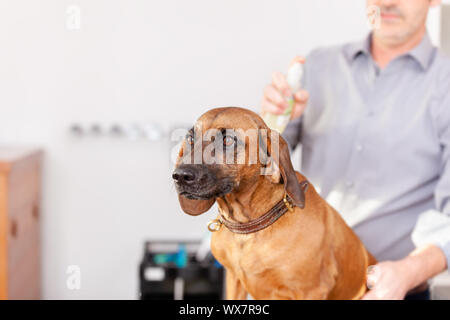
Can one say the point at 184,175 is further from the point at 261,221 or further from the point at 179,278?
the point at 179,278

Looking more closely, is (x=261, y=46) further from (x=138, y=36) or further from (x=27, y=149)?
(x=27, y=149)

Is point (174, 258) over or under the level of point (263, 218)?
under

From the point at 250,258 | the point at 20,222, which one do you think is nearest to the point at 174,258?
the point at 20,222

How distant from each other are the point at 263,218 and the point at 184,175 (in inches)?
5.8

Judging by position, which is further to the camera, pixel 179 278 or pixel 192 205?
pixel 179 278

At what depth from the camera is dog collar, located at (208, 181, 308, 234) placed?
52cm

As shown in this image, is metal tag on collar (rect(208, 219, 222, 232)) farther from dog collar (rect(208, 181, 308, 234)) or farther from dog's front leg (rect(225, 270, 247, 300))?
dog's front leg (rect(225, 270, 247, 300))

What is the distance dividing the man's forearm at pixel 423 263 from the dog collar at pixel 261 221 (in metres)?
0.33

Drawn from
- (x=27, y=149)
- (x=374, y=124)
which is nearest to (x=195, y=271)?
(x=27, y=149)

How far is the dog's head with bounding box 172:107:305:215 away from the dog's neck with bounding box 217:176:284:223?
2 cm

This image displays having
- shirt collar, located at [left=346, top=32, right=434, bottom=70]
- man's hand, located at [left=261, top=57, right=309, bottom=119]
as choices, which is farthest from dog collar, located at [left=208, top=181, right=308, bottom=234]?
shirt collar, located at [left=346, top=32, right=434, bottom=70]

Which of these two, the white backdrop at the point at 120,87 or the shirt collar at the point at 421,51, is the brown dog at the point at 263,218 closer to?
the shirt collar at the point at 421,51

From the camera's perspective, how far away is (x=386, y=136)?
0.97 meters
